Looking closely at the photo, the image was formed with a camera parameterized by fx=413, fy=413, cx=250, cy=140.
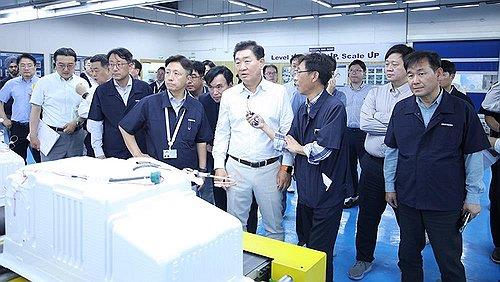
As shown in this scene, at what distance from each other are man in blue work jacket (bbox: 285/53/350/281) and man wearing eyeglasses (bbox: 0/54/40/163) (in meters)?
3.44

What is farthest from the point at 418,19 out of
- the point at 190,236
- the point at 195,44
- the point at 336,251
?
the point at 190,236

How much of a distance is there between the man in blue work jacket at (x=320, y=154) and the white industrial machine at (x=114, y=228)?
1.12 metres

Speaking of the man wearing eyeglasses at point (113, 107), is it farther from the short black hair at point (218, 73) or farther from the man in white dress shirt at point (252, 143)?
the man in white dress shirt at point (252, 143)

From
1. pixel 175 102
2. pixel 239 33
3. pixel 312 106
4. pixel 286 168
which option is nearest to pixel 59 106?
pixel 175 102

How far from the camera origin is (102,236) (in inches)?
36.0

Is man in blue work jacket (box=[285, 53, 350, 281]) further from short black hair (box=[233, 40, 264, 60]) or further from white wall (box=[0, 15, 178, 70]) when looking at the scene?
white wall (box=[0, 15, 178, 70])

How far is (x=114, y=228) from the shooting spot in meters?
0.90

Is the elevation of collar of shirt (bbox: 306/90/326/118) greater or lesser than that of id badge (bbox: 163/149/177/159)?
greater

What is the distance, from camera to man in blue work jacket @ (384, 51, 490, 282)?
1.98 meters

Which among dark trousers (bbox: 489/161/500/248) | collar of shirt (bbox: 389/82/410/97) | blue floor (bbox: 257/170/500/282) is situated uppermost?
collar of shirt (bbox: 389/82/410/97)

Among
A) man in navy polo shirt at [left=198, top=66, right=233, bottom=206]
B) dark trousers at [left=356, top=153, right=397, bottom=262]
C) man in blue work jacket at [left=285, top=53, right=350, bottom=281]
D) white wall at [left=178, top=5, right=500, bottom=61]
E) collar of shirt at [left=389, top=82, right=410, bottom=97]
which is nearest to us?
man in blue work jacket at [left=285, top=53, right=350, bottom=281]

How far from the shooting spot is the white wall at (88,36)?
371 inches

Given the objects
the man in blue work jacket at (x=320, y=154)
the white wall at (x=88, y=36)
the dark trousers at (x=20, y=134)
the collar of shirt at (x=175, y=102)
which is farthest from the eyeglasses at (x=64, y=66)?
the white wall at (x=88, y=36)

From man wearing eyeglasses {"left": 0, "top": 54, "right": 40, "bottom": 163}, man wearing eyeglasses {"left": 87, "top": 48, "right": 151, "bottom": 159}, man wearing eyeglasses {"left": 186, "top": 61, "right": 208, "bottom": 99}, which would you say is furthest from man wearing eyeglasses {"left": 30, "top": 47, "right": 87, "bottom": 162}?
man wearing eyeglasses {"left": 186, "top": 61, "right": 208, "bottom": 99}
